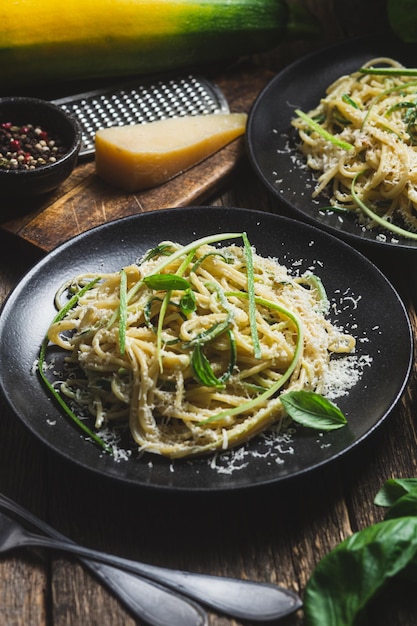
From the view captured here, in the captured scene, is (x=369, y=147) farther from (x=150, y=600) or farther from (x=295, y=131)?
(x=150, y=600)

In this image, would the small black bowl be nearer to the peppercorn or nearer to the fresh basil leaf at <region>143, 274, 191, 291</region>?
→ the peppercorn

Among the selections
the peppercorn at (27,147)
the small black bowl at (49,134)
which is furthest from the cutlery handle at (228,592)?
the peppercorn at (27,147)

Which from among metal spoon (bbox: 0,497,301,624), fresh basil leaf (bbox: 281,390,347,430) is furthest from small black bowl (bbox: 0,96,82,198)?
metal spoon (bbox: 0,497,301,624)

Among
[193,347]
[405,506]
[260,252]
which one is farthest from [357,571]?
[260,252]

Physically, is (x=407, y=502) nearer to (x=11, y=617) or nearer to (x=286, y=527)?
(x=286, y=527)

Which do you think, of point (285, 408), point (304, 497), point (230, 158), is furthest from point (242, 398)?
point (230, 158)
